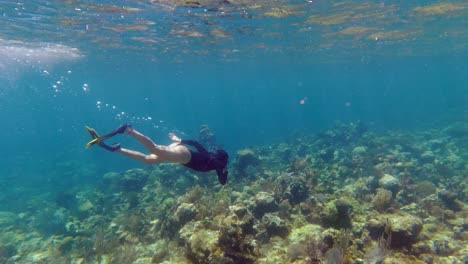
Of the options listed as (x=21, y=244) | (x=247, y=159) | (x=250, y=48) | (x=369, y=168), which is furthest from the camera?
(x=250, y=48)

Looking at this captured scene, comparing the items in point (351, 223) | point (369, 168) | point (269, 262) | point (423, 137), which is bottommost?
point (423, 137)

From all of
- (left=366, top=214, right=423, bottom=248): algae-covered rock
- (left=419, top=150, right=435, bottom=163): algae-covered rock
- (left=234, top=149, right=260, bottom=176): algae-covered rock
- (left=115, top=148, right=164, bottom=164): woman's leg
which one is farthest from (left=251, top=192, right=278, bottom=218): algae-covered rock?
(left=419, top=150, right=435, bottom=163): algae-covered rock

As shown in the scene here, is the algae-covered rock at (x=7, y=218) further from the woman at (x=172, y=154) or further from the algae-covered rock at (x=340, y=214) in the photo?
the algae-covered rock at (x=340, y=214)

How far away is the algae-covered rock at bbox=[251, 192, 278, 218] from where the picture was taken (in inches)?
433

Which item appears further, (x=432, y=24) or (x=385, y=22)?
(x=432, y=24)

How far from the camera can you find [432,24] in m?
27.6

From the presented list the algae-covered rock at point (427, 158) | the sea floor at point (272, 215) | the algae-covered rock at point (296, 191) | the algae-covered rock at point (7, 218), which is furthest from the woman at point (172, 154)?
the algae-covered rock at point (427, 158)

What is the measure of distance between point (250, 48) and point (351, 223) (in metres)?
28.7

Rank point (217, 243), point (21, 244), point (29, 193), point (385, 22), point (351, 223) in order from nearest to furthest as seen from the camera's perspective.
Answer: point (217, 243) → point (351, 223) → point (21, 244) → point (385, 22) → point (29, 193)

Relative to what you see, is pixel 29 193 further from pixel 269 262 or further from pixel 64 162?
pixel 269 262

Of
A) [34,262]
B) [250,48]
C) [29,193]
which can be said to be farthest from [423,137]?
[29,193]

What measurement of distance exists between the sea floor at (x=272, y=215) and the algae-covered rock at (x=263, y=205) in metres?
0.03

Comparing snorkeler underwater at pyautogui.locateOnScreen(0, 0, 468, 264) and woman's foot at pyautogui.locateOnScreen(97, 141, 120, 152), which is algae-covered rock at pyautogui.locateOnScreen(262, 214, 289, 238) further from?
woman's foot at pyautogui.locateOnScreen(97, 141, 120, 152)

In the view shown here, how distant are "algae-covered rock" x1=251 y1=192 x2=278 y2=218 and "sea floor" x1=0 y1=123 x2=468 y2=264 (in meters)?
0.03
